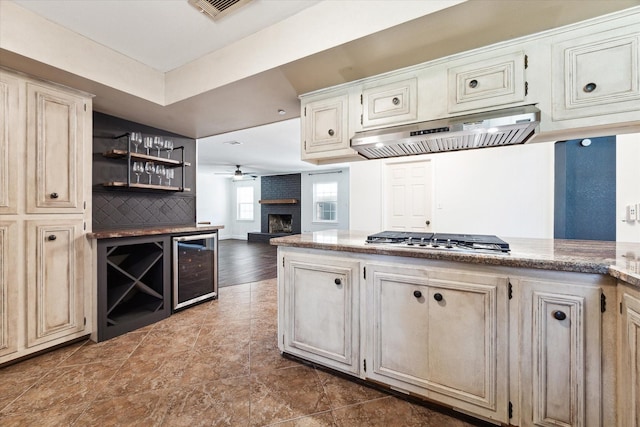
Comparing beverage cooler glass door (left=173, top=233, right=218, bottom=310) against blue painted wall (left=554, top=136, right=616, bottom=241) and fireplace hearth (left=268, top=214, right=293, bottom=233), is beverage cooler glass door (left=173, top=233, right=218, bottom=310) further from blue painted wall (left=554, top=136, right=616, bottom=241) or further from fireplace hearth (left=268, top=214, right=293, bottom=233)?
fireplace hearth (left=268, top=214, right=293, bottom=233)

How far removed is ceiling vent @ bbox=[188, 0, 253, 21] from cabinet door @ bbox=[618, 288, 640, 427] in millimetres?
2435

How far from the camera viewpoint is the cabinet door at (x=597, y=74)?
54.2 inches

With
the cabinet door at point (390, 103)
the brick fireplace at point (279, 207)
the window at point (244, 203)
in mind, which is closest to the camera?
the cabinet door at point (390, 103)

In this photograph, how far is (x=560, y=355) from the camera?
119 centimetres

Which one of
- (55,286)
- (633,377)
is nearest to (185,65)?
(55,286)

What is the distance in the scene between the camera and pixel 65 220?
7.36ft

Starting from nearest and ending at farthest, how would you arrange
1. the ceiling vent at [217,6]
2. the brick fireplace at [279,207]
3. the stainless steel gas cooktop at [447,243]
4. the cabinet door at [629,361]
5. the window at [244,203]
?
1. the cabinet door at [629,361]
2. the stainless steel gas cooktop at [447,243]
3. the ceiling vent at [217,6]
4. the brick fireplace at [279,207]
5. the window at [244,203]

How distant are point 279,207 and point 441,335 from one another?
340 inches

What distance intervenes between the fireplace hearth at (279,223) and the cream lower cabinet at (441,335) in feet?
27.7

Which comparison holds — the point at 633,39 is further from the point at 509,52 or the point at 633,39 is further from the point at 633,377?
the point at 633,377

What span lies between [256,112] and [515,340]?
2.80m

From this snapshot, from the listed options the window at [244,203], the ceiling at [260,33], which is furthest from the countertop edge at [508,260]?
the window at [244,203]


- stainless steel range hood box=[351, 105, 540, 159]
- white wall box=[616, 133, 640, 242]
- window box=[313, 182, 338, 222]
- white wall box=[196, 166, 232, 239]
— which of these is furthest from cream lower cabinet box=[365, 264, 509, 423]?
white wall box=[196, 166, 232, 239]

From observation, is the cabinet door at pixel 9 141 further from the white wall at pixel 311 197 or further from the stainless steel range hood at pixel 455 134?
the white wall at pixel 311 197
